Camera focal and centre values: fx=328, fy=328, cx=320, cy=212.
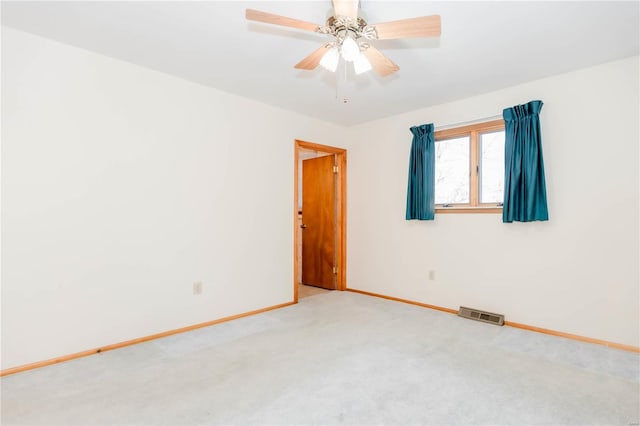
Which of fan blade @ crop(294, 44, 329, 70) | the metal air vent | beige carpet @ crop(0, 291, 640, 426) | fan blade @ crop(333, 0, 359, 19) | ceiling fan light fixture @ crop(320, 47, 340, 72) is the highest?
fan blade @ crop(333, 0, 359, 19)

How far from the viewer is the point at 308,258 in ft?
17.2

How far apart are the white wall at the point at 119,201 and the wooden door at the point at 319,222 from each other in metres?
1.26

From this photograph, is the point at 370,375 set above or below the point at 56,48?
below

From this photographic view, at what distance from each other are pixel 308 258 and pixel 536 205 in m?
3.21

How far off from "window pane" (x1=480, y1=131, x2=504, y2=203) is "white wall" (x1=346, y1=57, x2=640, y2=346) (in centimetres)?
23

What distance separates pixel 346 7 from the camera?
1.74 meters

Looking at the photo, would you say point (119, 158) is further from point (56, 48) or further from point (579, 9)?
point (579, 9)

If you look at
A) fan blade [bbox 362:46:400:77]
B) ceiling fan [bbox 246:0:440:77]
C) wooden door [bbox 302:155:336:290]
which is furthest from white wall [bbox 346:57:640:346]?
ceiling fan [bbox 246:0:440:77]

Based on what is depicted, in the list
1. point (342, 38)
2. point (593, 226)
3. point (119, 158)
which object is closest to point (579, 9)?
point (342, 38)

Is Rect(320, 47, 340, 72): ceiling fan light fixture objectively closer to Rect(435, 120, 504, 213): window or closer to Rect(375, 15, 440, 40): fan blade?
Rect(375, 15, 440, 40): fan blade

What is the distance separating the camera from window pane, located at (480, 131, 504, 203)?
136 inches

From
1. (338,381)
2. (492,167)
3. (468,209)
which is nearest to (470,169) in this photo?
(492,167)

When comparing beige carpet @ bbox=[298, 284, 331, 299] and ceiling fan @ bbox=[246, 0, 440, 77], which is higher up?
ceiling fan @ bbox=[246, 0, 440, 77]

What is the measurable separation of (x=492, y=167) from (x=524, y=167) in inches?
17.3
